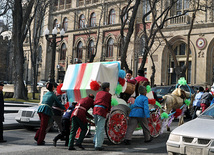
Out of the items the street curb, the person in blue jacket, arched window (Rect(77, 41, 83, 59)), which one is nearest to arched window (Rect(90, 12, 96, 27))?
arched window (Rect(77, 41, 83, 59))

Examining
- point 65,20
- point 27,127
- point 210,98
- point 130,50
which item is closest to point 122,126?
point 27,127

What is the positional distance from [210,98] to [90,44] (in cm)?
3622

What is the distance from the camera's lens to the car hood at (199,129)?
20.1ft

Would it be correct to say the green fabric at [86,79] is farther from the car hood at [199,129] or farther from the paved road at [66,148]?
the car hood at [199,129]

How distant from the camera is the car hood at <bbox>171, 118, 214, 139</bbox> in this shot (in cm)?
612

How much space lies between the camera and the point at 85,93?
33.2 feet

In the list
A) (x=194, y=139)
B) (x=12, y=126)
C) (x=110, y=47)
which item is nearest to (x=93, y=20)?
(x=110, y=47)

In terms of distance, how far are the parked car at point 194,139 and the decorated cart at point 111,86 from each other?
128 inches

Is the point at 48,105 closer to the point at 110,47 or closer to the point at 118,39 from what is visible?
the point at 118,39

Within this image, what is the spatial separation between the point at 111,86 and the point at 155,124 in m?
2.32

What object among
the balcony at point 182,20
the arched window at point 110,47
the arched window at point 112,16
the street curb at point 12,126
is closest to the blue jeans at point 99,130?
the street curb at point 12,126

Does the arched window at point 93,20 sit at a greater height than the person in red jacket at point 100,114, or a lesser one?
greater

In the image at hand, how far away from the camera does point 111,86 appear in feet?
33.3

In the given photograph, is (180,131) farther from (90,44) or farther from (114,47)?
(90,44)
